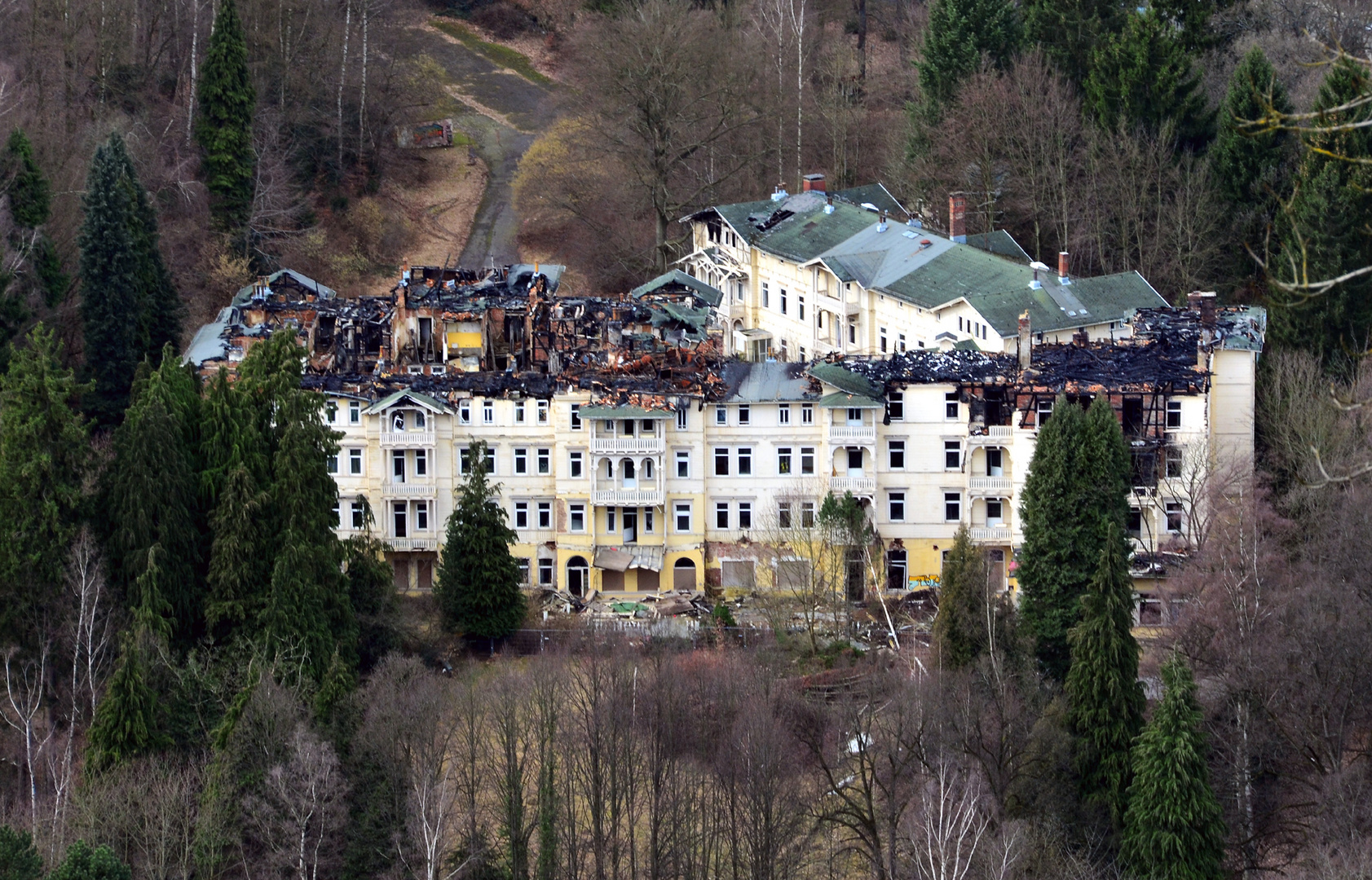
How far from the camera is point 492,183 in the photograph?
361 ft

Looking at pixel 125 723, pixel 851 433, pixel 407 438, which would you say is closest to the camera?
pixel 125 723

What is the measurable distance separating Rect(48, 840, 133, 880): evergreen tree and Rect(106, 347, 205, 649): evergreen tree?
486 inches

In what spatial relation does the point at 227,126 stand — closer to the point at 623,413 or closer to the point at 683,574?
the point at 623,413

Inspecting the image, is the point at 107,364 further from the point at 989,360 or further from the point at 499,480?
the point at 989,360

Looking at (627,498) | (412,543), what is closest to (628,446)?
(627,498)

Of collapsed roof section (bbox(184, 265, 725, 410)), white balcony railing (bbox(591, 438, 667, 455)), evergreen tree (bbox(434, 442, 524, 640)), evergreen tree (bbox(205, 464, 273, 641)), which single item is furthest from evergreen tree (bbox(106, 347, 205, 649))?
white balcony railing (bbox(591, 438, 667, 455))

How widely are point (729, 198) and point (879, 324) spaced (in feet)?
57.7

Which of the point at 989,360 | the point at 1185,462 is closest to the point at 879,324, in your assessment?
the point at 989,360

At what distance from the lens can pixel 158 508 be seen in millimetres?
69062

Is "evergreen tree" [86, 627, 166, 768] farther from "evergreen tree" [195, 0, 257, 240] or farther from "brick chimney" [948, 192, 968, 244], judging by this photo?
"brick chimney" [948, 192, 968, 244]

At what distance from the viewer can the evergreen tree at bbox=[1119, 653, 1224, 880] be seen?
60.9 m

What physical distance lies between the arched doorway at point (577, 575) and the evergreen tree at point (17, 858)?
957 inches

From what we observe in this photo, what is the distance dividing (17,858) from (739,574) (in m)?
27.9

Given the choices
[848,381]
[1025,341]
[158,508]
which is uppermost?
[1025,341]
